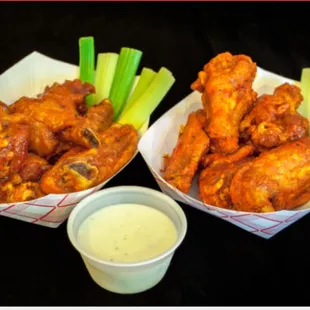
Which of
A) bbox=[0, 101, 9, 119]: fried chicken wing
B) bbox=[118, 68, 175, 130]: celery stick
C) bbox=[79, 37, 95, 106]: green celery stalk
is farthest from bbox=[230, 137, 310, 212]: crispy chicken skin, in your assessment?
bbox=[79, 37, 95, 106]: green celery stalk

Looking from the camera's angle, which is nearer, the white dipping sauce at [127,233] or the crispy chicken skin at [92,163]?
the white dipping sauce at [127,233]

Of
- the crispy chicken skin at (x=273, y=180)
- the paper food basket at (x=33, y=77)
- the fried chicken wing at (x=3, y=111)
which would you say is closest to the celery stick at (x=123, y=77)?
the paper food basket at (x=33, y=77)

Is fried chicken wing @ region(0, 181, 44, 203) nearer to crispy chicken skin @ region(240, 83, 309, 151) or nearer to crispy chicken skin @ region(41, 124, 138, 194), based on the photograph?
crispy chicken skin @ region(41, 124, 138, 194)

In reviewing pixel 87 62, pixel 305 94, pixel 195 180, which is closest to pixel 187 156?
pixel 195 180

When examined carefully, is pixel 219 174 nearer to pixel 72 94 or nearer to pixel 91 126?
pixel 91 126

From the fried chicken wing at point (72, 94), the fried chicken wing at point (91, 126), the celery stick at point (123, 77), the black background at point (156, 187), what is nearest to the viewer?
the black background at point (156, 187)

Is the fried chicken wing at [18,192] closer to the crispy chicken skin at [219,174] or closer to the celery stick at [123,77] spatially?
the crispy chicken skin at [219,174]

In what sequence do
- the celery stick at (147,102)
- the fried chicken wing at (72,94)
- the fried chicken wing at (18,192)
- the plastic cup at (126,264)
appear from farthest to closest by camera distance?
the celery stick at (147,102) → the fried chicken wing at (72,94) → the fried chicken wing at (18,192) → the plastic cup at (126,264)
